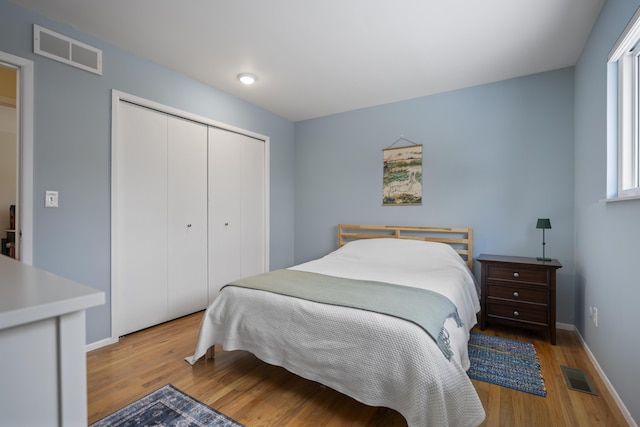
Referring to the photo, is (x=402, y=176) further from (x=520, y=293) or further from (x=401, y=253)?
(x=520, y=293)

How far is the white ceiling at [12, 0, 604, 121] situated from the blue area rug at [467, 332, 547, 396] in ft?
7.95

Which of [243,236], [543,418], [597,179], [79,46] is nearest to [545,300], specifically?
[597,179]

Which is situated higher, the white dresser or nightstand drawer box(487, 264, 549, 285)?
the white dresser

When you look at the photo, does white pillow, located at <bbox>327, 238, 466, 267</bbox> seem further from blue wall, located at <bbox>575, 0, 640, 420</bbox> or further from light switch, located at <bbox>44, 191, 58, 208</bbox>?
light switch, located at <bbox>44, 191, 58, 208</bbox>

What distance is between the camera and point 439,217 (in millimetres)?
3375

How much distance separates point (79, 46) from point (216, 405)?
8.92ft

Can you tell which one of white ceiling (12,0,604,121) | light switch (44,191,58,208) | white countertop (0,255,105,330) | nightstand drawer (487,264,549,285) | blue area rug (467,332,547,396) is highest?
white ceiling (12,0,604,121)

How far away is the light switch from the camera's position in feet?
7.07

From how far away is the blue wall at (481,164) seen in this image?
9.27 ft


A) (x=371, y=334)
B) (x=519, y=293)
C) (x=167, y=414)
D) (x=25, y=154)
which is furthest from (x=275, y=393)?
(x=25, y=154)

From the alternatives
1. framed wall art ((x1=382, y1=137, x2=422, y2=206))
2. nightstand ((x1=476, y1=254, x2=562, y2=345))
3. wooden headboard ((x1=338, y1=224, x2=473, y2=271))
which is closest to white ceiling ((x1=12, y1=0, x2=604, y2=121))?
framed wall art ((x1=382, y1=137, x2=422, y2=206))

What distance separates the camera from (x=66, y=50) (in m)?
2.23

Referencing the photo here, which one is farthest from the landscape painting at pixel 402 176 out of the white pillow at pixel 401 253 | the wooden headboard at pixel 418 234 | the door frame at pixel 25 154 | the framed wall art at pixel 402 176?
the door frame at pixel 25 154

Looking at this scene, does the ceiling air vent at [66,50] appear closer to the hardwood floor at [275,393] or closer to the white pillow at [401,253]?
the hardwood floor at [275,393]
